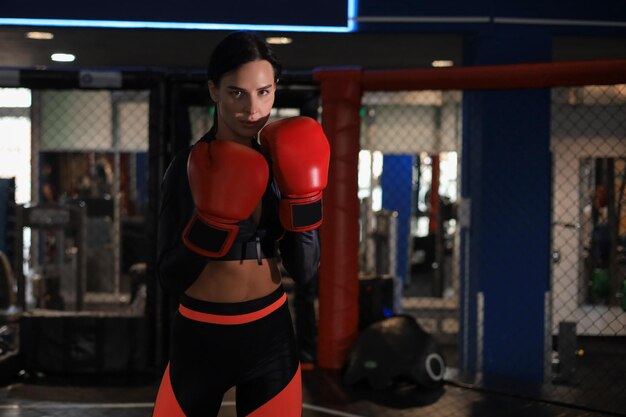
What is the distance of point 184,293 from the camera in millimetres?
2072

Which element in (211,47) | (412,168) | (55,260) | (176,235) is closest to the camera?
(176,235)

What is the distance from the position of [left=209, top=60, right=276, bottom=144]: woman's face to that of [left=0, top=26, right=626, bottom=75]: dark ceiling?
10.0 feet

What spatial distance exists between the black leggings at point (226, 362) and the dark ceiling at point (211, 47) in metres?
3.21

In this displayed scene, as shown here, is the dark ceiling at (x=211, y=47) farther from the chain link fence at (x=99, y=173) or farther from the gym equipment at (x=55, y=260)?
the chain link fence at (x=99, y=173)

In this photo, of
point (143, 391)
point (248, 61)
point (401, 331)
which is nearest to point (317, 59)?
point (401, 331)

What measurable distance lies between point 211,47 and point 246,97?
4294mm

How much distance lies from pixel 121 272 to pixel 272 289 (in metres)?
6.94

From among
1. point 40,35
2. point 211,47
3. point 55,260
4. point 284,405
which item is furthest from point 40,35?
point 284,405

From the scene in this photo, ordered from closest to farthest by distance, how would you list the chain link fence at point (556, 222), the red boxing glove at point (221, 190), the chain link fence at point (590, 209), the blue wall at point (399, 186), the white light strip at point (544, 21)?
the red boxing glove at point (221, 190), the white light strip at point (544, 21), the chain link fence at point (556, 222), the chain link fence at point (590, 209), the blue wall at point (399, 186)

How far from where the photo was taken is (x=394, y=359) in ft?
14.8

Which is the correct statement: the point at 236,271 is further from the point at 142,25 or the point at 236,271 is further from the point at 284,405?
the point at 142,25

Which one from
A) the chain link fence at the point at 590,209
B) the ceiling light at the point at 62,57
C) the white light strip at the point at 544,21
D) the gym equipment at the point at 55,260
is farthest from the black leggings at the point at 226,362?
the ceiling light at the point at 62,57

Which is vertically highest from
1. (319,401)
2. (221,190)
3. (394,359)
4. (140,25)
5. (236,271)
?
(140,25)

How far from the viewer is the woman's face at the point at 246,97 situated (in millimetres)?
1985
